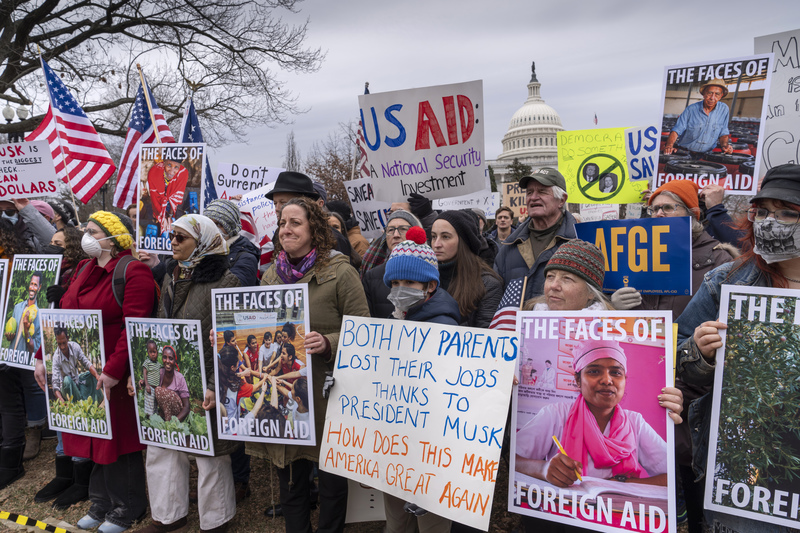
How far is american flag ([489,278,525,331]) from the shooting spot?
2984 millimetres

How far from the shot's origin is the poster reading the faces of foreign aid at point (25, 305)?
4.88 meters

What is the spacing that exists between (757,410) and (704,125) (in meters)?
3.27

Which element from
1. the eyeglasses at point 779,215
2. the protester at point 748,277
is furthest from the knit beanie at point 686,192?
the eyeglasses at point 779,215

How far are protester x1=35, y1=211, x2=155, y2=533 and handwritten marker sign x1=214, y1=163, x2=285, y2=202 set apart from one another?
3367 mm

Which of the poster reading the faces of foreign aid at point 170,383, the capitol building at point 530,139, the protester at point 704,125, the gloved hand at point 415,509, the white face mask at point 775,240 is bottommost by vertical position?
the gloved hand at point 415,509

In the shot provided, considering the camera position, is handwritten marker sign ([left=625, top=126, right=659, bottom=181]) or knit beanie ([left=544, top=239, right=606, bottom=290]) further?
handwritten marker sign ([left=625, top=126, right=659, bottom=181])

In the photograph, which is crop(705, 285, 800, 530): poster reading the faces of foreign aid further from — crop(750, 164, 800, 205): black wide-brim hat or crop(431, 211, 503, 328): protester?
crop(431, 211, 503, 328): protester

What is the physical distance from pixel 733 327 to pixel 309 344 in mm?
2184

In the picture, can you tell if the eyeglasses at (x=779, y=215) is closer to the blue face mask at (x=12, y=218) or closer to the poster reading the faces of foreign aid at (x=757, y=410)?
the poster reading the faces of foreign aid at (x=757, y=410)

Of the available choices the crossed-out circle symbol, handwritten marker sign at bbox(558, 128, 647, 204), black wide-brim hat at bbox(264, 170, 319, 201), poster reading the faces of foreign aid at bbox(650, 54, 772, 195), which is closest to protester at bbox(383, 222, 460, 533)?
black wide-brim hat at bbox(264, 170, 319, 201)

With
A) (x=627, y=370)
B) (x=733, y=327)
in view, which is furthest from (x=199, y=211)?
(x=733, y=327)

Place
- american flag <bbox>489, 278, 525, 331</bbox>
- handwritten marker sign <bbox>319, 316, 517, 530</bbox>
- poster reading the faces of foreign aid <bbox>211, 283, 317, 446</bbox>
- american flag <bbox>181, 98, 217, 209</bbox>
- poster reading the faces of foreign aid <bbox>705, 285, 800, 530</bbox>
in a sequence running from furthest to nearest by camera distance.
A: 1. american flag <bbox>181, 98, 217, 209</bbox>
2. poster reading the faces of foreign aid <bbox>211, 283, 317, 446</bbox>
3. american flag <bbox>489, 278, 525, 331</bbox>
4. handwritten marker sign <bbox>319, 316, 517, 530</bbox>
5. poster reading the faces of foreign aid <bbox>705, 285, 800, 530</bbox>

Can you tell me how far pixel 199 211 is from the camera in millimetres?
4617

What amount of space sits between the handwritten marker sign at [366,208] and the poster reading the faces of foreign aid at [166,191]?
6.84 feet
